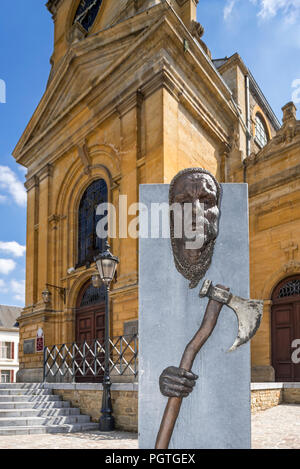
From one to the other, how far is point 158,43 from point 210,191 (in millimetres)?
11461

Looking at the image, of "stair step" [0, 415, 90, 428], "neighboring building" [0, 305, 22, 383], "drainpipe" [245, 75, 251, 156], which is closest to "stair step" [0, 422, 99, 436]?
"stair step" [0, 415, 90, 428]

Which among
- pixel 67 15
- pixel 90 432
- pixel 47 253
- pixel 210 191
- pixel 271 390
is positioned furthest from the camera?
pixel 67 15

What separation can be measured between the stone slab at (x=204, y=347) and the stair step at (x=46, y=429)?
6573mm

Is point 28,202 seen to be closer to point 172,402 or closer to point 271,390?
point 271,390

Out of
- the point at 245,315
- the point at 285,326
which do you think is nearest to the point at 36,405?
the point at 285,326

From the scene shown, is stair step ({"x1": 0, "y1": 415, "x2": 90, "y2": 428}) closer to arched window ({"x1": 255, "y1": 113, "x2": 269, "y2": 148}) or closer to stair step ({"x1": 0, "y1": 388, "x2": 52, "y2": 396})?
stair step ({"x1": 0, "y1": 388, "x2": 52, "y2": 396})

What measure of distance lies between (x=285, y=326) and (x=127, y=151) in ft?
24.7

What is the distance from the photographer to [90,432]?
9172 millimetres

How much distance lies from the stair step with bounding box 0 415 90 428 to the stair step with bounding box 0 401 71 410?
31.5 inches

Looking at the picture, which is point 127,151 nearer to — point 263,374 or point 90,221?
point 90,221

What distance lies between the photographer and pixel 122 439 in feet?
26.5

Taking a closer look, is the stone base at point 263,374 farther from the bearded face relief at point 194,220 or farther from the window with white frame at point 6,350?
the window with white frame at point 6,350

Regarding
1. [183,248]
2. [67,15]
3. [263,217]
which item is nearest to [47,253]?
[263,217]

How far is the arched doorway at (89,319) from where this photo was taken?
15.5 m
